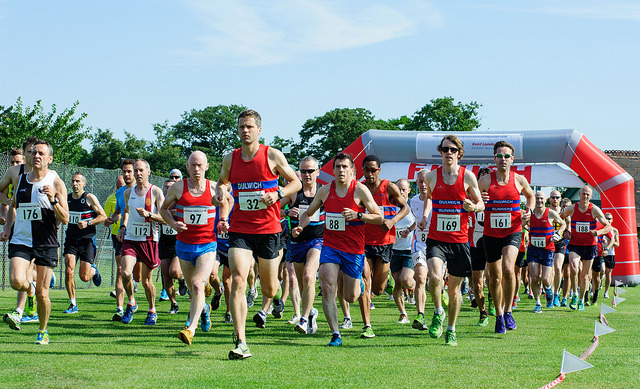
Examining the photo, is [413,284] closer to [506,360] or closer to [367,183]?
[367,183]

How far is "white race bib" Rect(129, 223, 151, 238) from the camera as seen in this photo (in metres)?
10.4

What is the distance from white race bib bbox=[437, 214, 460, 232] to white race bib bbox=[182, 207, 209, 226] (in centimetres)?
262

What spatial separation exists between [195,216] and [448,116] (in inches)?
2279

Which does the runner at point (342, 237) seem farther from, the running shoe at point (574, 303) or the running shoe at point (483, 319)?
the running shoe at point (574, 303)

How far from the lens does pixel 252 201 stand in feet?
23.9

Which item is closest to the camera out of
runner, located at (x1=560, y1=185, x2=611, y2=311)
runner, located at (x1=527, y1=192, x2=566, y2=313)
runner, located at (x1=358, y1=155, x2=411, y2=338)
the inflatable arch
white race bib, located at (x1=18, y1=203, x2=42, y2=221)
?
white race bib, located at (x1=18, y1=203, x2=42, y2=221)

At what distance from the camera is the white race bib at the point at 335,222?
8.30 meters

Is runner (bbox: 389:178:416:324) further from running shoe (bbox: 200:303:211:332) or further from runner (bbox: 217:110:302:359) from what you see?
runner (bbox: 217:110:302:359)

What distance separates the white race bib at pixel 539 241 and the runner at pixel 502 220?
4.48 metres

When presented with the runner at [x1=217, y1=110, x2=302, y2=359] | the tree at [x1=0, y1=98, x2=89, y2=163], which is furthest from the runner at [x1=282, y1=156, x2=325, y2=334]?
the tree at [x1=0, y1=98, x2=89, y2=163]

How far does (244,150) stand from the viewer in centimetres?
743

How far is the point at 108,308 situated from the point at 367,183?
5543mm

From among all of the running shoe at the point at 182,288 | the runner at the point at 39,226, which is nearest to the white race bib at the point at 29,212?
the runner at the point at 39,226

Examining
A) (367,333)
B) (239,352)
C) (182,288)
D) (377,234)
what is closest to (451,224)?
(377,234)
